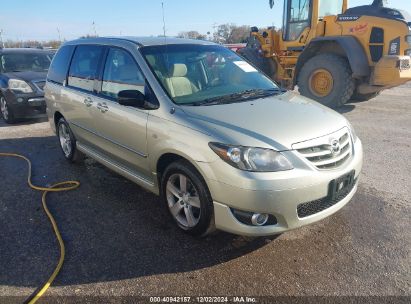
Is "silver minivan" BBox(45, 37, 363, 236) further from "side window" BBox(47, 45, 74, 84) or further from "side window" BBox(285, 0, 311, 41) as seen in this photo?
"side window" BBox(285, 0, 311, 41)

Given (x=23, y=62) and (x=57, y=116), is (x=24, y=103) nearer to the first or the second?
(x=23, y=62)

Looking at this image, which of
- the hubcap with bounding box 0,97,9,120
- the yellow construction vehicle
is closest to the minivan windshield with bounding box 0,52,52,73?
the hubcap with bounding box 0,97,9,120

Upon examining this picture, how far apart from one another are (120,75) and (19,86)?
5.35 meters

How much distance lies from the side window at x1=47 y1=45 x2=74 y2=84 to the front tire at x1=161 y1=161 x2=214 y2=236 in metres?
2.76

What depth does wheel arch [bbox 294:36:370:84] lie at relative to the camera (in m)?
8.00

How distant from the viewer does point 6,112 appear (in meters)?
8.33

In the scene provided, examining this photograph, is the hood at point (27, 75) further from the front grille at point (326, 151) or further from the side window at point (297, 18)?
the front grille at point (326, 151)

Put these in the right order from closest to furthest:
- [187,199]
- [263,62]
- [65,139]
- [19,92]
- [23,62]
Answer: [187,199], [65,139], [19,92], [23,62], [263,62]

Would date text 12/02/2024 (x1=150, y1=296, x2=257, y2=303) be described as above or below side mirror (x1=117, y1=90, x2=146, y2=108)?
below

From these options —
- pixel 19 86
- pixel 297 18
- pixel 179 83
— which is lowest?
pixel 19 86

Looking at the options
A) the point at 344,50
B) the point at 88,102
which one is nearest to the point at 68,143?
the point at 88,102

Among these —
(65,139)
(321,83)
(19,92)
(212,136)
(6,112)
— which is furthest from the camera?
(321,83)

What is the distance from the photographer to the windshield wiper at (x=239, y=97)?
133 inches

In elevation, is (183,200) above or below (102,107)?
below
